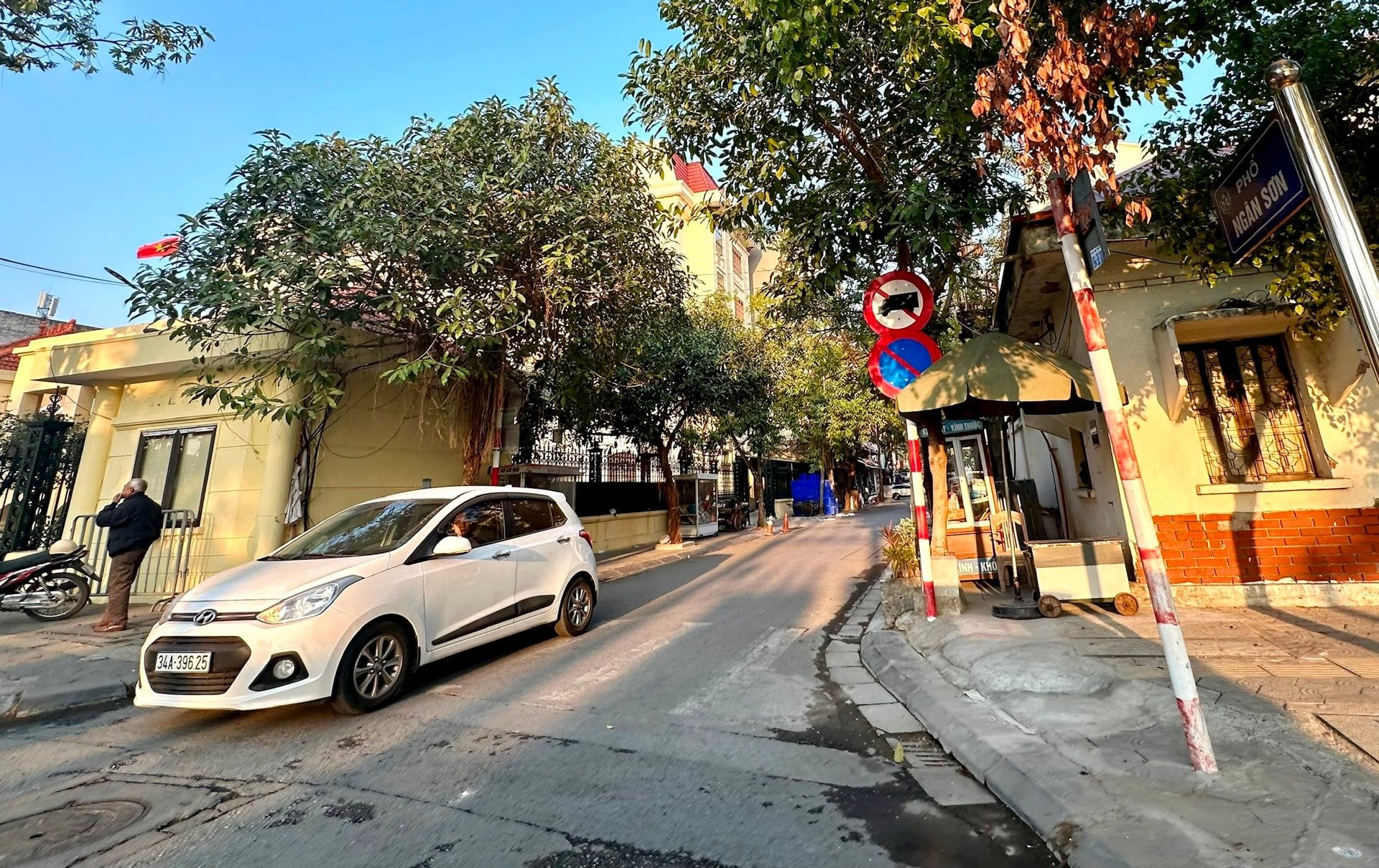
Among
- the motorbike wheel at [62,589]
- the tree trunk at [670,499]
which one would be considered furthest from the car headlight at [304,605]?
the tree trunk at [670,499]

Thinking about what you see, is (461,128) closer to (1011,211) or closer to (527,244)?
(527,244)

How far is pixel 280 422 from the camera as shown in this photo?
9.58 meters

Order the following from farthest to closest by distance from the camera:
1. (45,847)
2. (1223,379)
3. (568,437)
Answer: (568,437)
(1223,379)
(45,847)

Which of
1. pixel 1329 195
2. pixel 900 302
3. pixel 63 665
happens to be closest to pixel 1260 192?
pixel 1329 195

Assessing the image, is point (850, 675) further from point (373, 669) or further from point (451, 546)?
point (373, 669)

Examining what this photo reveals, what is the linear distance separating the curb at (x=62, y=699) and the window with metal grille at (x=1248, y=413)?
10.5 metres

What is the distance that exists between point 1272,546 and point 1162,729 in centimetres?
416

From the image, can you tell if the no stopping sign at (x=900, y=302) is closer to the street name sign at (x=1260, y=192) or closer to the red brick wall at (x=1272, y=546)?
the street name sign at (x=1260, y=192)

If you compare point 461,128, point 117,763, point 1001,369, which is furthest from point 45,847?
point 461,128

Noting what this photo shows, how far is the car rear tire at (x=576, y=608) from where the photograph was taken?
6.83m

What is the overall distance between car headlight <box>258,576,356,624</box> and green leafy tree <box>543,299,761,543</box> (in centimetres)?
674

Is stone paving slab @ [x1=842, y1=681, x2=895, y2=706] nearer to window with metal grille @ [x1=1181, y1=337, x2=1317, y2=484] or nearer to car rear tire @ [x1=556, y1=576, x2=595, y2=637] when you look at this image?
car rear tire @ [x1=556, y1=576, x2=595, y2=637]

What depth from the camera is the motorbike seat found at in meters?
7.70

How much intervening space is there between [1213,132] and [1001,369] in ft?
10.2
